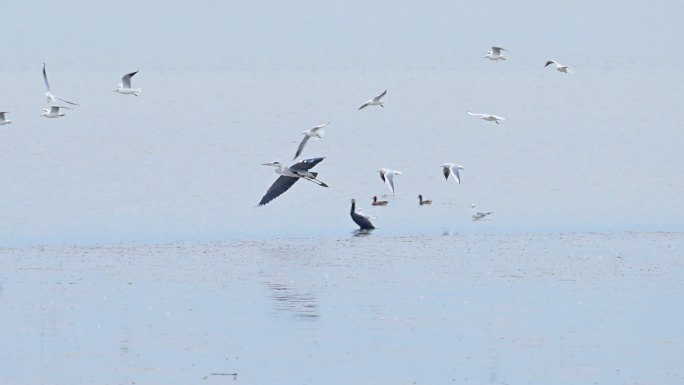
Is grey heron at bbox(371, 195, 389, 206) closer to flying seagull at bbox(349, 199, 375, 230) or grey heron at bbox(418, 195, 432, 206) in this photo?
grey heron at bbox(418, 195, 432, 206)

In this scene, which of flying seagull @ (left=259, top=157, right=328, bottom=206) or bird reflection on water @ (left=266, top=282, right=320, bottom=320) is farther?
flying seagull @ (left=259, top=157, right=328, bottom=206)

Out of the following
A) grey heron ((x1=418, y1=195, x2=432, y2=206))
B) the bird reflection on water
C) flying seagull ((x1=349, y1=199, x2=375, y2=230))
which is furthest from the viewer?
grey heron ((x1=418, y1=195, x2=432, y2=206))

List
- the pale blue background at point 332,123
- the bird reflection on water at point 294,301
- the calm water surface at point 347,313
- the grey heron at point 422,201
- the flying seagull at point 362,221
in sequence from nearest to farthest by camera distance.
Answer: the calm water surface at point 347,313
the bird reflection on water at point 294,301
the flying seagull at point 362,221
the pale blue background at point 332,123
the grey heron at point 422,201

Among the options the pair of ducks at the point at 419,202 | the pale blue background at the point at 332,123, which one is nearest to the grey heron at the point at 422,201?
the pair of ducks at the point at 419,202

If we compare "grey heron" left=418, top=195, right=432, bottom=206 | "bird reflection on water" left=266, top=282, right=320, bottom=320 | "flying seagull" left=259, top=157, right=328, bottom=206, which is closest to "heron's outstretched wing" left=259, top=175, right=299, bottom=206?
"flying seagull" left=259, top=157, right=328, bottom=206

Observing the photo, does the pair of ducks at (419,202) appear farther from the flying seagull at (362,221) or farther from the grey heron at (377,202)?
the flying seagull at (362,221)

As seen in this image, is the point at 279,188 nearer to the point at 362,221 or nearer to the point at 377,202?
the point at 362,221

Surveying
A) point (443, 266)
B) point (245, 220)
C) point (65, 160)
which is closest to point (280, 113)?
point (65, 160)

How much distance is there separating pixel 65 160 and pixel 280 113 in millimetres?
17346

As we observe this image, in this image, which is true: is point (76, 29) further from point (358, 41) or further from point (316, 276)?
point (316, 276)

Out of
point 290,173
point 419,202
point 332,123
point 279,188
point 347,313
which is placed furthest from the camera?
point 332,123

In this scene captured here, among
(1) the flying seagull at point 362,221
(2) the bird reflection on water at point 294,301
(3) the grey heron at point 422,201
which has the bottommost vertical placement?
(2) the bird reflection on water at point 294,301

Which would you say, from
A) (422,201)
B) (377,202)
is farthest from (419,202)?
(377,202)

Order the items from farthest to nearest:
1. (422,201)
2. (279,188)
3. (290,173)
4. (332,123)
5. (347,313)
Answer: (332,123) < (422,201) < (279,188) < (290,173) < (347,313)
